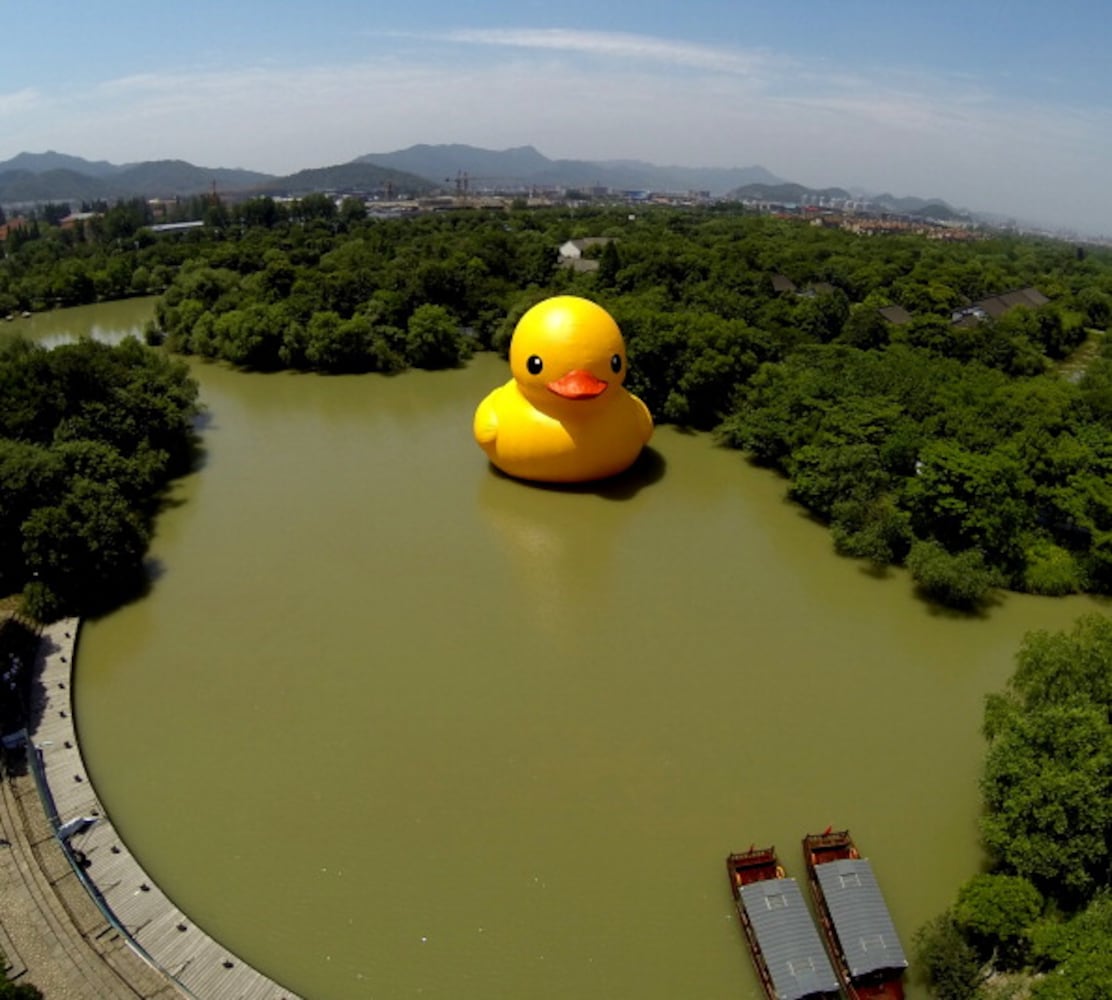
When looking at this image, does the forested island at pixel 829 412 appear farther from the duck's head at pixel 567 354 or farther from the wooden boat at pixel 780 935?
the duck's head at pixel 567 354

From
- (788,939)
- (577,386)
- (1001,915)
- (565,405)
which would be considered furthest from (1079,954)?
(565,405)

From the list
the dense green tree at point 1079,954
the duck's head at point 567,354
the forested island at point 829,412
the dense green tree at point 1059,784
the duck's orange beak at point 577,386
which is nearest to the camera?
the dense green tree at point 1079,954

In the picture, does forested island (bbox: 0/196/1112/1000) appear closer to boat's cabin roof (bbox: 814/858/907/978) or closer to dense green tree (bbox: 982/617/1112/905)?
dense green tree (bbox: 982/617/1112/905)

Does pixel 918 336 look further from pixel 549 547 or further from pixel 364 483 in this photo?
pixel 364 483

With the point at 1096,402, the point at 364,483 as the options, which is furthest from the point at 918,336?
the point at 364,483

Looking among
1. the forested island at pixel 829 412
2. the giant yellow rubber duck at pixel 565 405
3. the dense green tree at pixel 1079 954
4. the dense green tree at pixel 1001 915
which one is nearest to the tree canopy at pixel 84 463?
the forested island at pixel 829 412

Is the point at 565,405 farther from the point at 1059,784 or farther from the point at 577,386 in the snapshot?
the point at 1059,784

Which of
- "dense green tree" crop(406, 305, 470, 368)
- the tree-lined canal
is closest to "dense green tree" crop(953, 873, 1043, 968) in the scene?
the tree-lined canal
